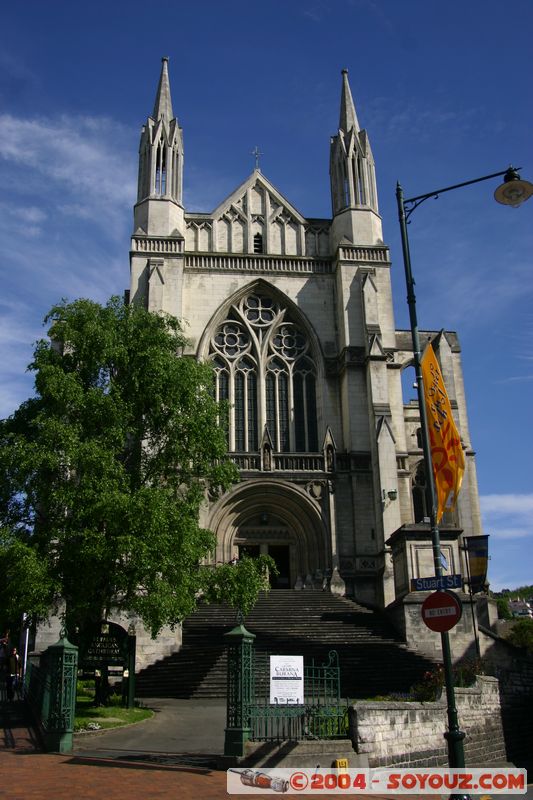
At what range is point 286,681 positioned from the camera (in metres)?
12.0

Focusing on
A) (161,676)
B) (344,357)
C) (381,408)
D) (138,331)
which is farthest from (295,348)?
(161,676)

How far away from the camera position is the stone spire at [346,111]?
35094mm

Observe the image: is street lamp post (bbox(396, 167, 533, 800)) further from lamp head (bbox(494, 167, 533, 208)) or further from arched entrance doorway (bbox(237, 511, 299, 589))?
arched entrance doorway (bbox(237, 511, 299, 589))

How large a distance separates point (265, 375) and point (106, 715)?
18170 mm

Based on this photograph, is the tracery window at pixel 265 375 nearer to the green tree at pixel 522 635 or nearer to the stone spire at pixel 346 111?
the stone spire at pixel 346 111

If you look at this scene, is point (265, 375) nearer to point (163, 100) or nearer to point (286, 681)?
point (163, 100)

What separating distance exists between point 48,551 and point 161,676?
6.09 meters

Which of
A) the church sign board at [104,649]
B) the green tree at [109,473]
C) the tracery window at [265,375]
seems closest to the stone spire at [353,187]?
the tracery window at [265,375]

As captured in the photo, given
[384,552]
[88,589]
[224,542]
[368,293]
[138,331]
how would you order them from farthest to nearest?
[368,293] → [224,542] → [384,552] → [138,331] → [88,589]

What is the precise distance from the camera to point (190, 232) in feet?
110

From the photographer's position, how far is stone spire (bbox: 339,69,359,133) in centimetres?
3509

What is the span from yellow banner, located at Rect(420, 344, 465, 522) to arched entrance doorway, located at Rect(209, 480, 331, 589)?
1703 centimetres

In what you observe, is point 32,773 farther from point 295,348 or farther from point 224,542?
point 295,348

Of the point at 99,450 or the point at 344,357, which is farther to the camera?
the point at 344,357
